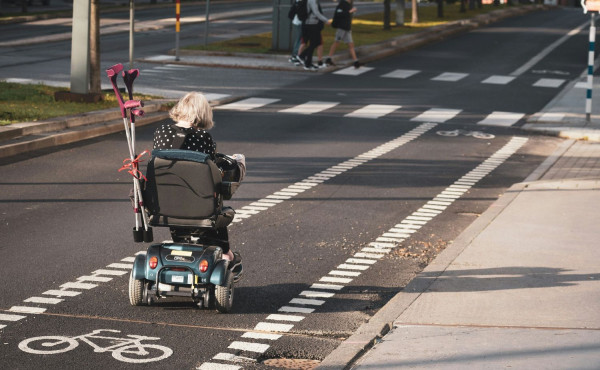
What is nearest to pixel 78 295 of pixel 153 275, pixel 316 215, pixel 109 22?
pixel 153 275

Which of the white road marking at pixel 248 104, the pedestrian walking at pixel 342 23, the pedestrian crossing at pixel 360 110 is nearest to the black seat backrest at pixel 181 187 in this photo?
the pedestrian crossing at pixel 360 110

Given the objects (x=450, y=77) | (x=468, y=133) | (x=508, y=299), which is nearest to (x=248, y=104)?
(x=468, y=133)

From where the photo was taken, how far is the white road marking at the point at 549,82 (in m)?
28.1

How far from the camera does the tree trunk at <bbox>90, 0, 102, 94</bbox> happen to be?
783 inches

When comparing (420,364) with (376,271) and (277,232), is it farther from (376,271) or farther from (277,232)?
(277,232)

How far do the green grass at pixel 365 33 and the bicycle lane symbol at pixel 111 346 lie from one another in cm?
2411

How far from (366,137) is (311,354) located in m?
11.2

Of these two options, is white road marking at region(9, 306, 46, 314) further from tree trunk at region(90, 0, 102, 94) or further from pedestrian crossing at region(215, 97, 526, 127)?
pedestrian crossing at region(215, 97, 526, 127)

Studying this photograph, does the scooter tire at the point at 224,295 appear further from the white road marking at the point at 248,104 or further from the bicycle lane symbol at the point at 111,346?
the white road marking at the point at 248,104

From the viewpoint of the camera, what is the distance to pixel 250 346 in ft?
24.4

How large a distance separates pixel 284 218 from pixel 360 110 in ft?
33.2

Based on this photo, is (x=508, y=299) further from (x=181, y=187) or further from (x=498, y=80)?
(x=498, y=80)

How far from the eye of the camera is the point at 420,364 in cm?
672

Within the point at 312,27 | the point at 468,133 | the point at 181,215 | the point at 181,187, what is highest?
the point at 312,27
